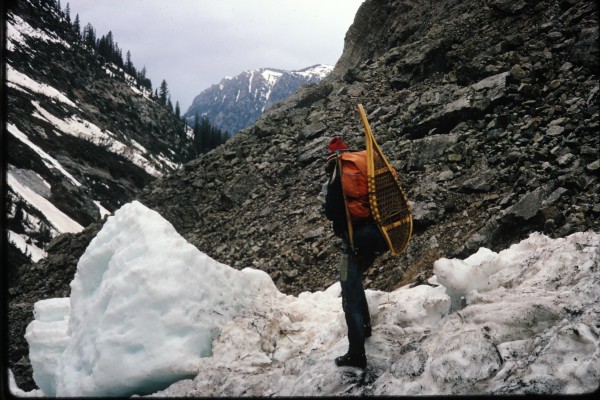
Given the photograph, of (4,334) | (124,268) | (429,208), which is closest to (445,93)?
(429,208)

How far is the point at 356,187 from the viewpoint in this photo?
4863 millimetres

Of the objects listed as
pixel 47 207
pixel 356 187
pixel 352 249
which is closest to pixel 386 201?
pixel 356 187

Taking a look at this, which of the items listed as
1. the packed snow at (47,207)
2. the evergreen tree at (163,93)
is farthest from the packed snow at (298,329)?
the evergreen tree at (163,93)

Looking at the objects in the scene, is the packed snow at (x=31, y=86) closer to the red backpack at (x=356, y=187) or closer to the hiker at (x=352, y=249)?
the hiker at (x=352, y=249)

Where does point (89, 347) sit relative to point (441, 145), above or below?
below

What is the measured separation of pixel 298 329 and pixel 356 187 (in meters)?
2.82

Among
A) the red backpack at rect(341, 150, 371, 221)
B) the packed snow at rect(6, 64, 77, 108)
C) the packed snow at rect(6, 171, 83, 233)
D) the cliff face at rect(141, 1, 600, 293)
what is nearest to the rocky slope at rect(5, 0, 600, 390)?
the cliff face at rect(141, 1, 600, 293)

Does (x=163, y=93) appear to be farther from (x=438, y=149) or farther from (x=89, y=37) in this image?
→ (x=438, y=149)

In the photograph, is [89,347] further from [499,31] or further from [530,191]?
[499,31]

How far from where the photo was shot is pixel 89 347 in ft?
19.0

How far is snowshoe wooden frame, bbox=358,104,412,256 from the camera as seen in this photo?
4.81 m

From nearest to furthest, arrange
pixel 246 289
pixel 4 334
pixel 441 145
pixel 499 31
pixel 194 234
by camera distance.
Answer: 1. pixel 4 334
2. pixel 246 289
3. pixel 441 145
4. pixel 499 31
5. pixel 194 234

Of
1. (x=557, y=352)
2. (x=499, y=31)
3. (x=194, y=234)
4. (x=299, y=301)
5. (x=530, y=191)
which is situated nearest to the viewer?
(x=557, y=352)

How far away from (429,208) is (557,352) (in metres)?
7.25
